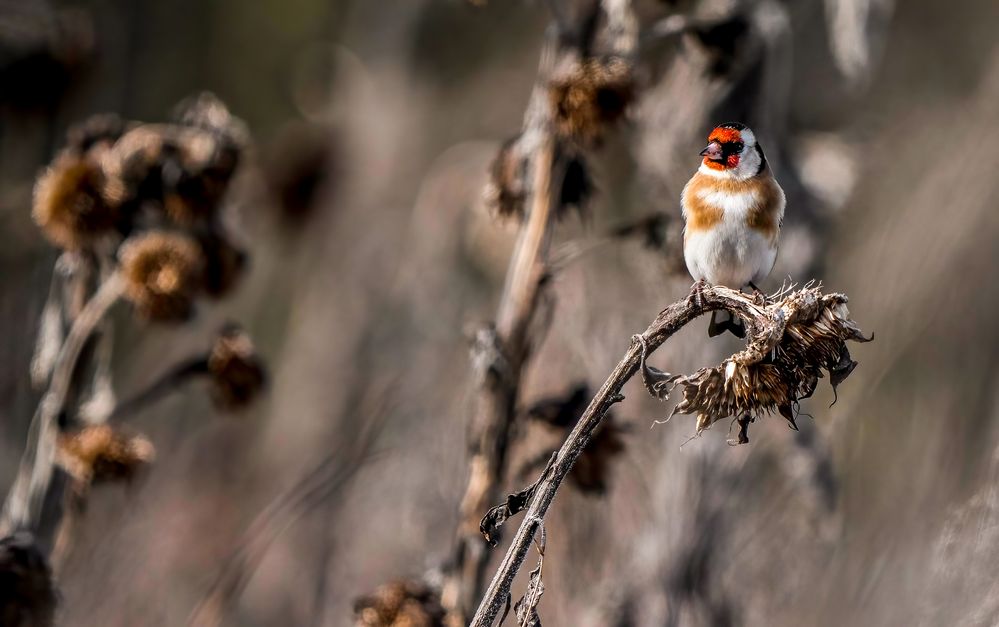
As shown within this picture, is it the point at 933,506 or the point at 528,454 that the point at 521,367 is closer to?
the point at 528,454

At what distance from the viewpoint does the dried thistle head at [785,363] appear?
162 centimetres

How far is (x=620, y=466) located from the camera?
130 inches

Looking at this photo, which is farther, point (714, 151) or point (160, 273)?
point (160, 273)

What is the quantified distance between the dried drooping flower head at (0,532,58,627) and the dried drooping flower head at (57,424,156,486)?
22cm

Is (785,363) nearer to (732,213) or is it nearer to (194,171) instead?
(732,213)

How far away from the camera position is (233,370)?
2.65 metres

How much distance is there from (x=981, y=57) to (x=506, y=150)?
17.3ft

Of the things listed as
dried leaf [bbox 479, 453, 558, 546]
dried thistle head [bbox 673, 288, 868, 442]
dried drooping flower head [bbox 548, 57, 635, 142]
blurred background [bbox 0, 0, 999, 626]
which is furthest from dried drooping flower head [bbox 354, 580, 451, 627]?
dried drooping flower head [bbox 548, 57, 635, 142]

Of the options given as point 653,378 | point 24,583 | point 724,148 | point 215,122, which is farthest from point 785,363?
point 215,122

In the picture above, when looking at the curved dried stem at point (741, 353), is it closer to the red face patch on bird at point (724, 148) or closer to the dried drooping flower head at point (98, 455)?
the red face patch on bird at point (724, 148)

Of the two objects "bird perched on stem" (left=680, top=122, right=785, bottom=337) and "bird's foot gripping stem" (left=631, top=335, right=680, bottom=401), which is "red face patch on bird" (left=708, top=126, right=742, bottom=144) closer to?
"bird perched on stem" (left=680, top=122, right=785, bottom=337)

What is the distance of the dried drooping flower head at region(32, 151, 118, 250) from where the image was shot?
8.30 ft

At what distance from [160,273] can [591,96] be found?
995 millimetres

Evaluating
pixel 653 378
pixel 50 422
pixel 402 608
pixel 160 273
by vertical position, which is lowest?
pixel 402 608
